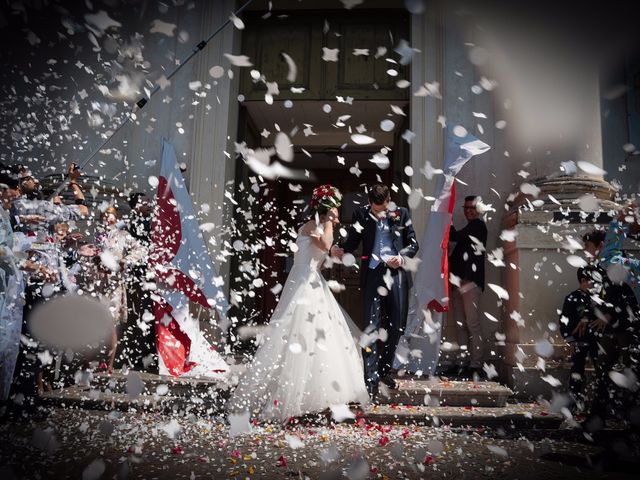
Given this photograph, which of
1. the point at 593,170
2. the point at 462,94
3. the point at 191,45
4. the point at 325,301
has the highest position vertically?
the point at 191,45

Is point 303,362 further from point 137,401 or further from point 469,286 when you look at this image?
point 469,286

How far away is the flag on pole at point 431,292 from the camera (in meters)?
5.50

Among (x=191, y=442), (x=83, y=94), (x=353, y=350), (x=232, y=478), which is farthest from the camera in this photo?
(x=83, y=94)

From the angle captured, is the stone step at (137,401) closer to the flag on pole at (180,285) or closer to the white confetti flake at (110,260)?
the flag on pole at (180,285)

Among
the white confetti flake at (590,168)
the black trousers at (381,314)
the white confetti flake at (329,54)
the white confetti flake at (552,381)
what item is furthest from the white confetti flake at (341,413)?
the white confetti flake at (329,54)

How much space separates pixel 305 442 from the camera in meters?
3.62

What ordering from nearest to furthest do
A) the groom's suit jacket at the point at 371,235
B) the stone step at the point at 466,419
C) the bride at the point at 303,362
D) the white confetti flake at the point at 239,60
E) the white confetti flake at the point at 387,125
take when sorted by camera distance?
the bride at the point at 303,362 → the stone step at the point at 466,419 → the groom's suit jacket at the point at 371,235 → the white confetti flake at the point at 239,60 → the white confetti flake at the point at 387,125

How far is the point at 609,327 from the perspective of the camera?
4164mm

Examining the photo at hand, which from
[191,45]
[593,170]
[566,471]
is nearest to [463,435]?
[566,471]

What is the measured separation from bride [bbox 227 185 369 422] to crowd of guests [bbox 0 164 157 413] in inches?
77.5

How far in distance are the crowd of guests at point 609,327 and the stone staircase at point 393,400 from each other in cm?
44

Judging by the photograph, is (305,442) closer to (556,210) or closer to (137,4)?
(556,210)

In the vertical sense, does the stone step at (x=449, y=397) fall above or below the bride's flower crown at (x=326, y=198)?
below

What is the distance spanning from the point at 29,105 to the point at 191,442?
635 centimetres
